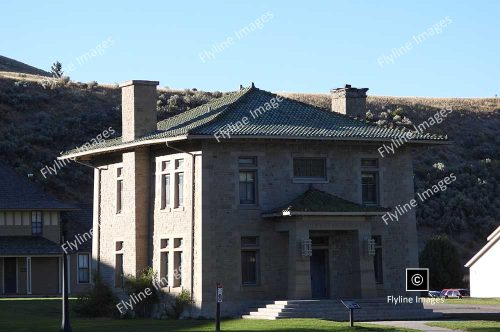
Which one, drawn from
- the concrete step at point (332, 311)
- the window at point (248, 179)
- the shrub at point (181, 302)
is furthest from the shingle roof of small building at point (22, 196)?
the concrete step at point (332, 311)

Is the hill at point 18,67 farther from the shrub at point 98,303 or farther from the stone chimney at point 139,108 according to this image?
the shrub at point 98,303

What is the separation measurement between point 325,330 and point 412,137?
1348 cm

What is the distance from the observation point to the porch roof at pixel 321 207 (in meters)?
43.1

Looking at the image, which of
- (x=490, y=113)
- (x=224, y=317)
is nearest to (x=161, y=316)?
(x=224, y=317)

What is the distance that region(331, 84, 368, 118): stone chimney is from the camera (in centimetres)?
5192

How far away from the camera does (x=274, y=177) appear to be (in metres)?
45.4

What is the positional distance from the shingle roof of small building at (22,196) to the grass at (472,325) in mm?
35558

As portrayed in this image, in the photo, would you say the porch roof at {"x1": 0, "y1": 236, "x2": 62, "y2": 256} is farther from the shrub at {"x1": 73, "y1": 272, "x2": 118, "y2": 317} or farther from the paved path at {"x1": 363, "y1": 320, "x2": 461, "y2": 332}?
the paved path at {"x1": 363, "y1": 320, "x2": 461, "y2": 332}

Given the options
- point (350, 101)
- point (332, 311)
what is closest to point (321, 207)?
point (332, 311)

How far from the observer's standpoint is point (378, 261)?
47188mm

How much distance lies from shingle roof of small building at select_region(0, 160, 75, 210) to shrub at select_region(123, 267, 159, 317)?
23897 millimetres

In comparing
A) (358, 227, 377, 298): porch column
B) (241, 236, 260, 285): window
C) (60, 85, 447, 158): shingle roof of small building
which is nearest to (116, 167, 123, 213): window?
(60, 85, 447, 158): shingle roof of small building

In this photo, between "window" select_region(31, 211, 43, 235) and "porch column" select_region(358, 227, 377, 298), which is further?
"window" select_region(31, 211, 43, 235)

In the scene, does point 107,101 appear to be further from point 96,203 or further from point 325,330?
point 325,330
